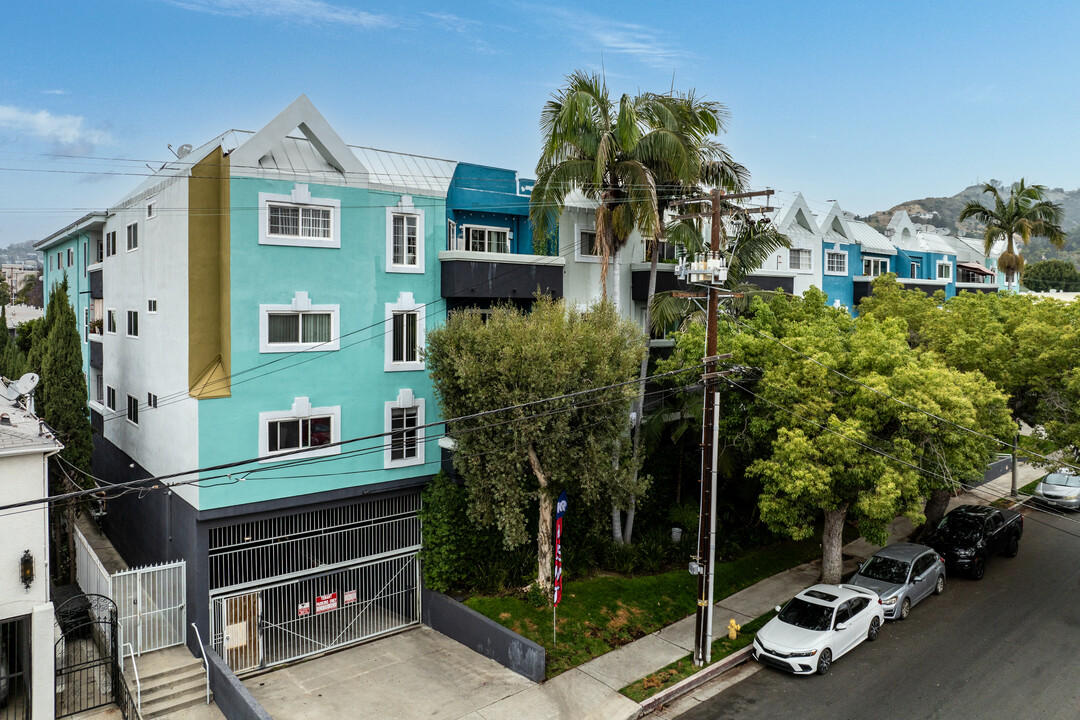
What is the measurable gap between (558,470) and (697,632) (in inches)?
190

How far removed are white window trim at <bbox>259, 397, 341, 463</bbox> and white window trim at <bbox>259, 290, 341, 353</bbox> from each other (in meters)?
1.28

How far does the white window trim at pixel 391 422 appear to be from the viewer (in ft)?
64.8

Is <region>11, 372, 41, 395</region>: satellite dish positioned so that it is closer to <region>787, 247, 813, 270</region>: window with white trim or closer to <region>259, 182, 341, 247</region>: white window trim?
<region>259, 182, 341, 247</region>: white window trim

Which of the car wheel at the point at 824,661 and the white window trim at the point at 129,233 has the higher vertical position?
the white window trim at the point at 129,233

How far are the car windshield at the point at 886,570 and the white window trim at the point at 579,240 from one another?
12204 millimetres

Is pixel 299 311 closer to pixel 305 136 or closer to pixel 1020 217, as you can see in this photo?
pixel 305 136

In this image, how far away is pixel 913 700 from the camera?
601 inches

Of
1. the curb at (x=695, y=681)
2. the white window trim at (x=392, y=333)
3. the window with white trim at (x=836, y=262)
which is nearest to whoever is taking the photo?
the curb at (x=695, y=681)

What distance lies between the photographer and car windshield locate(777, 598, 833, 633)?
1723cm

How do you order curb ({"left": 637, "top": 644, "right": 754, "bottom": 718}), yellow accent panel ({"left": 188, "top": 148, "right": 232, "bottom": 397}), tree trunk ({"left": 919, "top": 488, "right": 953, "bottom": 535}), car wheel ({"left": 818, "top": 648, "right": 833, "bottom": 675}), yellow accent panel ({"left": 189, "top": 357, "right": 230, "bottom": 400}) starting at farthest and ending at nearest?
tree trunk ({"left": 919, "top": 488, "right": 953, "bottom": 535}) → yellow accent panel ({"left": 188, "top": 148, "right": 232, "bottom": 397}) → yellow accent panel ({"left": 189, "top": 357, "right": 230, "bottom": 400}) → car wheel ({"left": 818, "top": 648, "right": 833, "bottom": 675}) → curb ({"left": 637, "top": 644, "right": 754, "bottom": 718})

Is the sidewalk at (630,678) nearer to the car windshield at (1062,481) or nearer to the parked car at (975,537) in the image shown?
the parked car at (975,537)

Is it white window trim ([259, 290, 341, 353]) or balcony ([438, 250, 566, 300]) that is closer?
white window trim ([259, 290, 341, 353])

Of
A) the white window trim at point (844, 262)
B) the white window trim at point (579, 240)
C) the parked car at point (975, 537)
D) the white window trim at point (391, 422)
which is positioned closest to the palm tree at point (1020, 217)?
the white window trim at point (844, 262)

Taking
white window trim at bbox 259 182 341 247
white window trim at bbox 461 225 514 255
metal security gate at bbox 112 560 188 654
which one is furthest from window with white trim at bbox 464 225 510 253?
metal security gate at bbox 112 560 188 654
